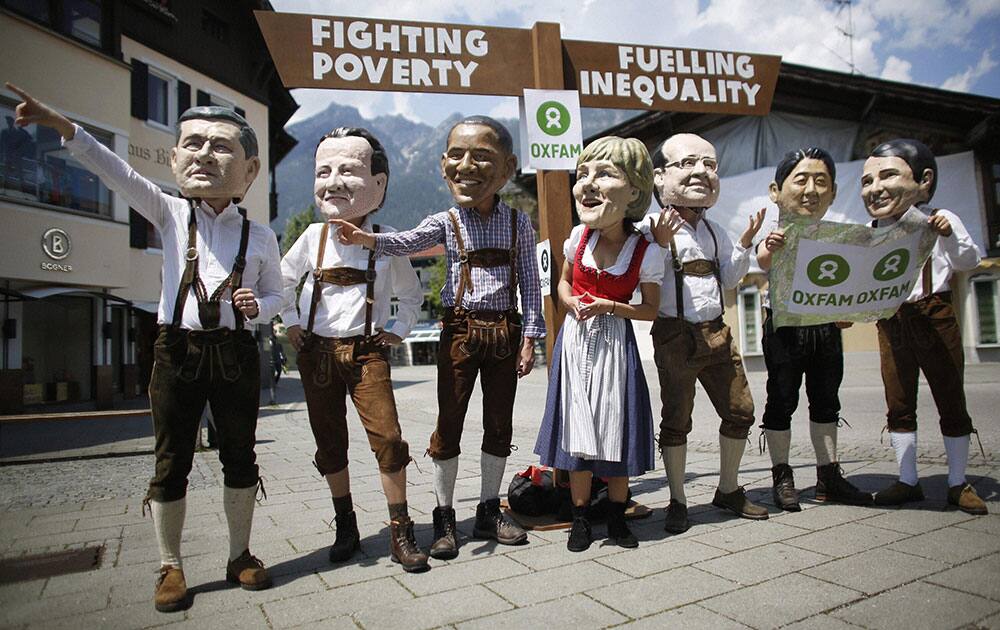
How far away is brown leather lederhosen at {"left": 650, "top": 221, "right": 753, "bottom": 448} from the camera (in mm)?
3648

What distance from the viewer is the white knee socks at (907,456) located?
3.86m

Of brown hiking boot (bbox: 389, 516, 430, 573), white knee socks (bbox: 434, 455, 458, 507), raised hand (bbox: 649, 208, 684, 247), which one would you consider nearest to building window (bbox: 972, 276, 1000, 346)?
raised hand (bbox: 649, 208, 684, 247)

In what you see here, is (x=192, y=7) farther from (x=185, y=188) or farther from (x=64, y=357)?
(x=185, y=188)

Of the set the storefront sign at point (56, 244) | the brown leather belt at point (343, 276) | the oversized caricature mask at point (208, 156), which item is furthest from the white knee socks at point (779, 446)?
the storefront sign at point (56, 244)

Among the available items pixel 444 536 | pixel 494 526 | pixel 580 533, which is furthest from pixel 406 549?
pixel 580 533

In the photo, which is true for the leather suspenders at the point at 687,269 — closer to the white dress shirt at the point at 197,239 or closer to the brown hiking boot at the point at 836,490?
the brown hiking boot at the point at 836,490

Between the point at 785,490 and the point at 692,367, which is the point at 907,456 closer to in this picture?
the point at 785,490

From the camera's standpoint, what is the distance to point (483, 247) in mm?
3467

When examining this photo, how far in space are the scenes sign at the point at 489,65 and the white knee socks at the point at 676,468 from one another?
7.37 ft

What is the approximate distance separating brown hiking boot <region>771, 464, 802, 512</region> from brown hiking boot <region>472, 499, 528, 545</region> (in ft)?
5.11

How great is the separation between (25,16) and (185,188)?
13.1 meters

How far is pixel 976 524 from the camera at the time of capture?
3316 mm

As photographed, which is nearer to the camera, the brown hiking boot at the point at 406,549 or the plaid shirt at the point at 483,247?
the brown hiking boot at the point at 406,549

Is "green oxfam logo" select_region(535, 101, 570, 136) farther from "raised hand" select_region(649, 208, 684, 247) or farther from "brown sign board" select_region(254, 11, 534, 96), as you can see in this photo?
"raised hand" select_region(649, 208, 684, 247)
